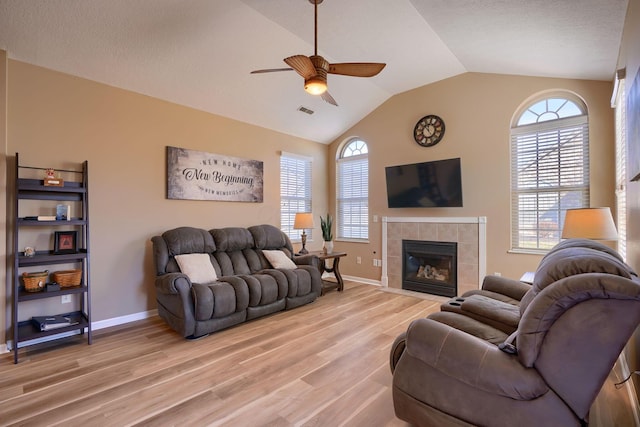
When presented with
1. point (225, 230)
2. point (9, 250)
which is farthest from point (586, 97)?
point (9, 250)

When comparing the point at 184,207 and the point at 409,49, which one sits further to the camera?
the point at 184,207

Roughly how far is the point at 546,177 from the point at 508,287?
1986 millimetres

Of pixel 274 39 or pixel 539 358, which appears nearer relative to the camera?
pixel 539 358

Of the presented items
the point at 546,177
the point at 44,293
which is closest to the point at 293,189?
the point at 44,293

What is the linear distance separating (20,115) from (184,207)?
1809 mm

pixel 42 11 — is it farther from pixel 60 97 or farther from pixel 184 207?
pixel 184 207

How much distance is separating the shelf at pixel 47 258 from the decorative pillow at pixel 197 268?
91 cm

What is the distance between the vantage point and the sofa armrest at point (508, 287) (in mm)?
2709

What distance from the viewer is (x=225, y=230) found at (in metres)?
4.24

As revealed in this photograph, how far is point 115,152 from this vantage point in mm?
3529

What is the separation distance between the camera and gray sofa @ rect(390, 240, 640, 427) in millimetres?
1225

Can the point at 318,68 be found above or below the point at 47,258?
above

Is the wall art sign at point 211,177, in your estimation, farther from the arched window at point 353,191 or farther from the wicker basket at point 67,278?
the arched window at point 353,191

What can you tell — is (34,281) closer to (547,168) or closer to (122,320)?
(122,320)
